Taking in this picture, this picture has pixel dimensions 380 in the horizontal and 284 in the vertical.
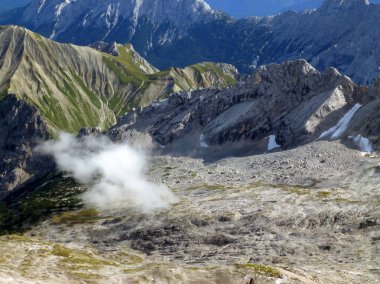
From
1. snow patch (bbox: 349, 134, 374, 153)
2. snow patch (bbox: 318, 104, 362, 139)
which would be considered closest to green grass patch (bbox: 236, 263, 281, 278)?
snow patch (bbox: 349, 134, 374, 153)

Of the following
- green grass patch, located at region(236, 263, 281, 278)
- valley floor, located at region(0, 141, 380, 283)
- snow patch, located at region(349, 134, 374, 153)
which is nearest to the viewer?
green grass patch, located at region(236, 263, 281, 278)

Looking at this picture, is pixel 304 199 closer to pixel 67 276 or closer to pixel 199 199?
pixel 199 199

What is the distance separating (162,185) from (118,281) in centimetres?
9650

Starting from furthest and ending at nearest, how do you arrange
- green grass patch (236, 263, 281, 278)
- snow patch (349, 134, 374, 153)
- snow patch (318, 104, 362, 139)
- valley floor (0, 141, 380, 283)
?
snow patch (318, 104, 362, 139) < snow patch (349, 134, 374, 153) < valley floor (0, 141, 380, 283) < green grass patch (236, 263, 281, 278)

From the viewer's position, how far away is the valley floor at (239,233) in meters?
80.3

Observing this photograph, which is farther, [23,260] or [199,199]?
[199,199]

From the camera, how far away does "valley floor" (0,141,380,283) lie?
8031 cm

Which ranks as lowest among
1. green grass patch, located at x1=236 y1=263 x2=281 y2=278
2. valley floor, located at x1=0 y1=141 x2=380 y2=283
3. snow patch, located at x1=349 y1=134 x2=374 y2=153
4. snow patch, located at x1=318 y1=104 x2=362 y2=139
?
green grass patch, located at x1=236 y1=263 x2=281 y2=278

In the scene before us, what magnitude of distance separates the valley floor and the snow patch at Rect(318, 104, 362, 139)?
519 inches

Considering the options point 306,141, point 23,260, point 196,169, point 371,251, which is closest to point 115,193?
point 196,169

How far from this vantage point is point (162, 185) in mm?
173000

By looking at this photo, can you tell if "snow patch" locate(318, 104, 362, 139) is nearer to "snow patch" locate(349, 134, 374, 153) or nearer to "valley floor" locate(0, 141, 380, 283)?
"snow patch" locate(349, 134, 374, 153)

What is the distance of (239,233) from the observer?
111812mm

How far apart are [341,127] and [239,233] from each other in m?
89.6
